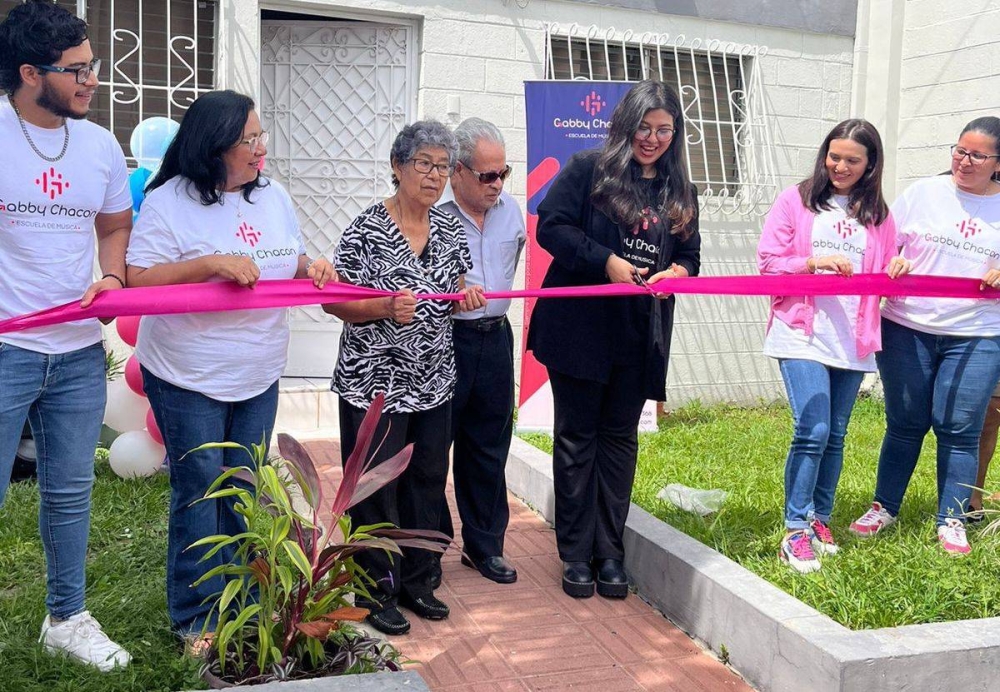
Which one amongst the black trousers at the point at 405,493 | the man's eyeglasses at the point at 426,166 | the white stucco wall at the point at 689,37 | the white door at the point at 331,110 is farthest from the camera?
the white door at the point at 331,110

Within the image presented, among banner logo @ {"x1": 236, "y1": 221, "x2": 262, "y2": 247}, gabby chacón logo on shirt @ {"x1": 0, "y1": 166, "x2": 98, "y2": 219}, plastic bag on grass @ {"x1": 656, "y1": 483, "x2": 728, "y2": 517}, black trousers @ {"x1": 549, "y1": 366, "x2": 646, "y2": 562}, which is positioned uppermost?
gabby chacón logo on shirt @ {"x1": 0, "y1": 166, "x2": 98, "y2": 219}

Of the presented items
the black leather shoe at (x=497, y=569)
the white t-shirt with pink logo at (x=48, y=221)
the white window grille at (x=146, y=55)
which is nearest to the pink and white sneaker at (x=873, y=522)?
the black leather shoe at (x=497, y=569)

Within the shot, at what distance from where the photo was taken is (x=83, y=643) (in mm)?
3568

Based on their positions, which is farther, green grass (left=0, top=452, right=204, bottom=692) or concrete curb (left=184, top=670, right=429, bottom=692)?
green grass (left=0, top=452, right=204, bottom=692)

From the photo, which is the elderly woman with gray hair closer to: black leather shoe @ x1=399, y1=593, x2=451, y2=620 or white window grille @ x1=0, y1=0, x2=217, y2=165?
black leather shoe @ x1=399, y1=593, x2=451, y2=620

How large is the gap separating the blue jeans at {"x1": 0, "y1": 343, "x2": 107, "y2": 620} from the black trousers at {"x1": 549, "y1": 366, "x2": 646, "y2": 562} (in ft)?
6.17

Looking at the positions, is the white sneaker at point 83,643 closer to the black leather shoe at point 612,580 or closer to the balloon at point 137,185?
the black leather shoe at point 612,580

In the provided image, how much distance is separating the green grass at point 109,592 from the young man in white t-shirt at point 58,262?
0.10 meters

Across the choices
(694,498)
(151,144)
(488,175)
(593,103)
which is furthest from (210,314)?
(593,103)

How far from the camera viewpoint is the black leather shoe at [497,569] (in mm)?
4738

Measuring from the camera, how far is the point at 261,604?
10.3ft

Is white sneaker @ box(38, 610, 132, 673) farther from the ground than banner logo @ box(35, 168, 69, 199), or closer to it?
closer to it

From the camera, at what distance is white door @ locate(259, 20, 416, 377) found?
800cm

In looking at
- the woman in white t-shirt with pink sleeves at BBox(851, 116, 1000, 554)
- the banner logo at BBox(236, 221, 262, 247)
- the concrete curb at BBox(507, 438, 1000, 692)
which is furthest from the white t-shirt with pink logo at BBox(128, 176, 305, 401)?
the woman in white t-shirt with pink sleeves at BBox(851, 116, 1000, 554)
